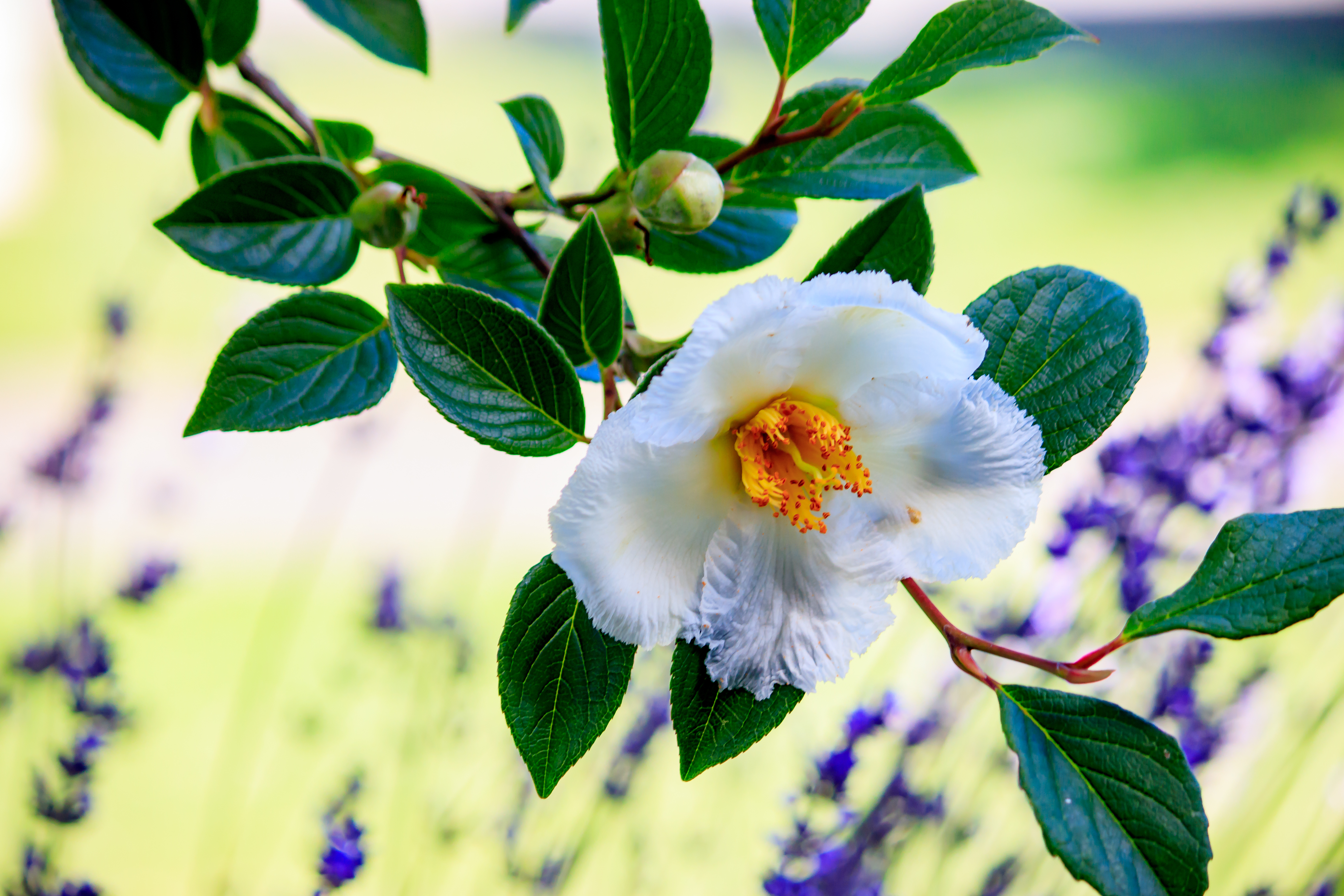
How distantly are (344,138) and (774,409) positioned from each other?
0.54 feet

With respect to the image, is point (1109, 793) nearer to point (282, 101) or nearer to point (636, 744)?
point (282, 101)

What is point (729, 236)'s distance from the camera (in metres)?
0.27

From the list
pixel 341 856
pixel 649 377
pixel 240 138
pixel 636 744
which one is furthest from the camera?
pixel 636 744

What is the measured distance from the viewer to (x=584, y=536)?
193 mm

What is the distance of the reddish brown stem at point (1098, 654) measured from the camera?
22 cm

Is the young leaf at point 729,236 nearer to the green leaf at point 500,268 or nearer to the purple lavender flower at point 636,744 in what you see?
the green leaf at point 500,268

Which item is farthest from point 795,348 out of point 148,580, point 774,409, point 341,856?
point 148,580

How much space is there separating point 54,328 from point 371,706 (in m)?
0.90

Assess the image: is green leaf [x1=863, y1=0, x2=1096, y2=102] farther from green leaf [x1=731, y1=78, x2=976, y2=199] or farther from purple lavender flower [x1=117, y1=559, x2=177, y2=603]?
purple lavender flower [x1=117, y1=559, x2=177, y2=603]

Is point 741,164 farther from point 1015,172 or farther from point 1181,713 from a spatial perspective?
point 1015,172

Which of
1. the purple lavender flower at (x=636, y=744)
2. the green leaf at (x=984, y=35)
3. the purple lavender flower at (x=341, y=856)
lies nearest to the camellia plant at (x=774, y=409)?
the green leaf at (x=984, y=35)

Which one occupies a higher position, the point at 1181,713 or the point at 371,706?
the point at 1181,713

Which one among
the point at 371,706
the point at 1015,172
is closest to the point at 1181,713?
the point at 371,706

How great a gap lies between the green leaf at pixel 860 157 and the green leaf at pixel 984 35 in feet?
0.09
